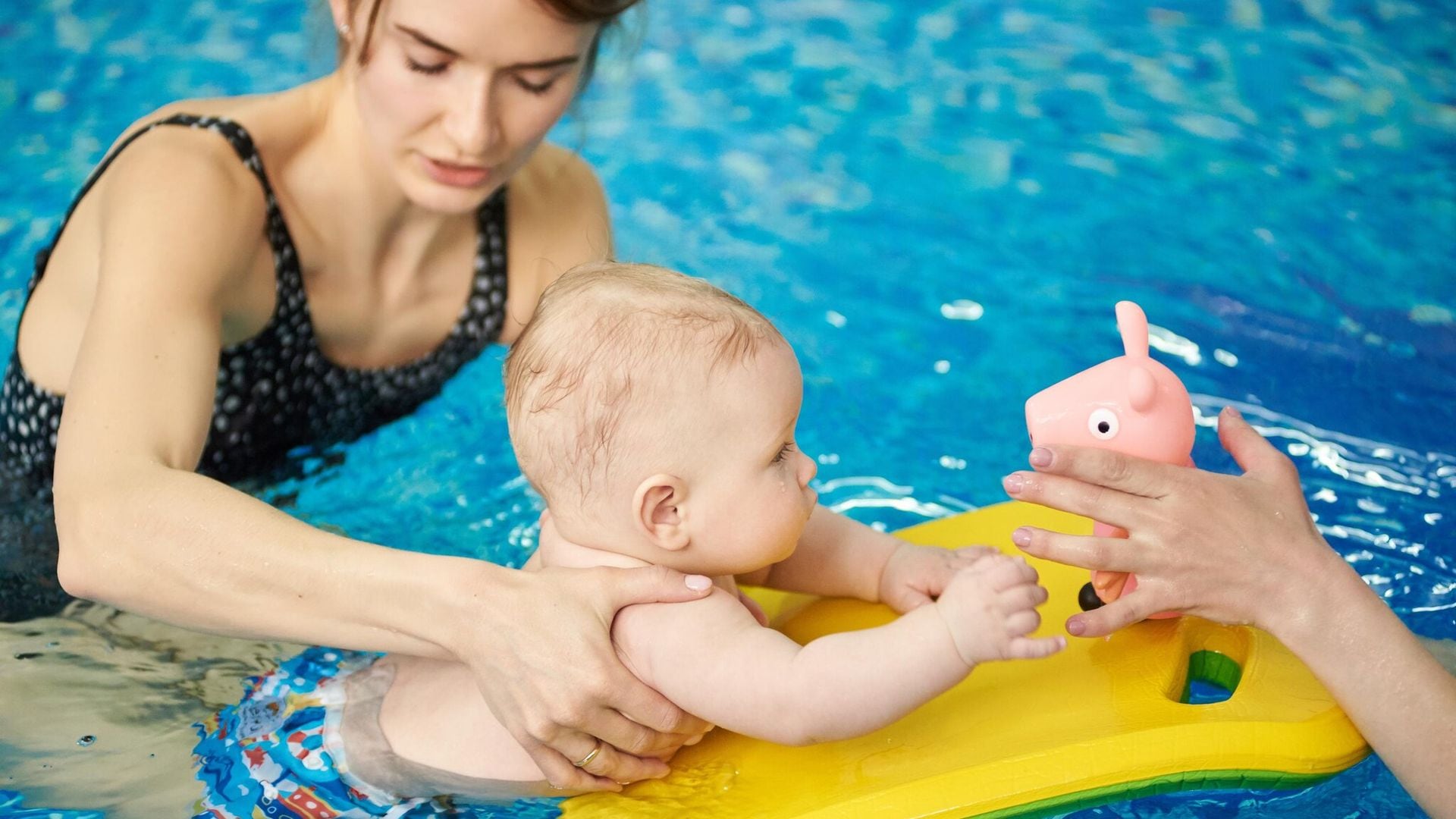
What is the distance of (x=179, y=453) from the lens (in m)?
1.88

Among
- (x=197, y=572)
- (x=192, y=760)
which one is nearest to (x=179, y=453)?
(x=197, y=572)

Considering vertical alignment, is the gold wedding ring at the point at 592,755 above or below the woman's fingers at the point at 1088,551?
below

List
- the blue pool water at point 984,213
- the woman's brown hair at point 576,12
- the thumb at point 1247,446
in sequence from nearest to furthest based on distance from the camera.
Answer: the thumb at point 1247,446, the woman's brown hair at point 576,12, the blue pool water at point 984,213

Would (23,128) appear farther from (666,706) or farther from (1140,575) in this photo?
(1140,575)

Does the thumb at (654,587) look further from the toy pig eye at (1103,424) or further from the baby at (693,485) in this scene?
the toy pig eye at (1103,424)

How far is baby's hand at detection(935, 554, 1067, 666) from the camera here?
143cm

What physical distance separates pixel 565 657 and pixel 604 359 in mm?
350

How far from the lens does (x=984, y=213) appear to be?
4.02m

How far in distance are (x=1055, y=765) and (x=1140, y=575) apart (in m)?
0.27

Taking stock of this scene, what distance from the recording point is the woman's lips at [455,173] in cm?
221

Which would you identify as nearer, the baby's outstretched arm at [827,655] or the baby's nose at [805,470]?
the baby's outstretched arm at [827,655]

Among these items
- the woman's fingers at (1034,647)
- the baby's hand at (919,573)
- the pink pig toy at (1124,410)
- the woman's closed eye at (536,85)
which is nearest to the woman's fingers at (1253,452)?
the pink pig toy at (1124,410)

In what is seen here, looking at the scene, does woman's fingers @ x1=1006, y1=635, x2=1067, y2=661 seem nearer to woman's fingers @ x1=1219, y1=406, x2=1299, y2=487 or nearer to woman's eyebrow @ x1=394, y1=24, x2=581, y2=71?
woman's fingers @ x1=1219, y1=406, x2=1299, y2=487

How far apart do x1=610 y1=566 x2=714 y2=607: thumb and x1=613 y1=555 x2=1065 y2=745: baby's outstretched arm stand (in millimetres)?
13
